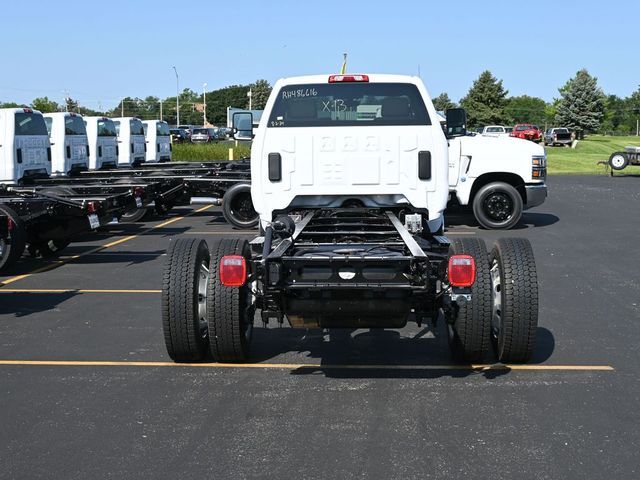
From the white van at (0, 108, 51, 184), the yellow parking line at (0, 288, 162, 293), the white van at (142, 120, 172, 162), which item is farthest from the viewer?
the white van at (142, 120, 172, 162)

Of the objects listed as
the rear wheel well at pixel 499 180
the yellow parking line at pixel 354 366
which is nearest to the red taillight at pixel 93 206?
the yellow parking line at pixel 354 366

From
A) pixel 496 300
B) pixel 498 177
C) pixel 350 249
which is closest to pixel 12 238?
pixel 350 249

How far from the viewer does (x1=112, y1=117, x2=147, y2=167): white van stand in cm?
2333

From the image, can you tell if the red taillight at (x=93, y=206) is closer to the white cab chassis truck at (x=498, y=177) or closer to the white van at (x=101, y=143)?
the white cab chassis truck at (x=498, y=177)

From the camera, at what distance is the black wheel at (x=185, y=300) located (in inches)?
242

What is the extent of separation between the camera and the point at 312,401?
223 inches

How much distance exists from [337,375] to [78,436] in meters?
2.08

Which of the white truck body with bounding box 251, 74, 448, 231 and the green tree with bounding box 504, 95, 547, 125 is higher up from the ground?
the green tree with bounding box 504, 95, 547, 125

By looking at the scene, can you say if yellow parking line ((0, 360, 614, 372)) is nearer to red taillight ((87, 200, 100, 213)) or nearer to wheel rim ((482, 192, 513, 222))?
red taillight ((87, 200, 100, 213))

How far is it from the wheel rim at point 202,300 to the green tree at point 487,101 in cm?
8824

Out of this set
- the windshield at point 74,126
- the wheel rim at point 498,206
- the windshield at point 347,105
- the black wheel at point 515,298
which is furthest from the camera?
the windshield at point 74,126

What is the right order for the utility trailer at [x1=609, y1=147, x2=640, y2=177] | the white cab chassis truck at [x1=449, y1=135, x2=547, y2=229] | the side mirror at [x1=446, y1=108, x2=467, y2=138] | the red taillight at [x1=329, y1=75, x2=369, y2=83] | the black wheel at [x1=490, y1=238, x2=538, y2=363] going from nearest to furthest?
the black wheel at [x1=490, y1=238, x2=538, y2=363]
the red taillight at [x1=329, y1=75, x2=369, y2=83]
the side mirror at [x1=446, y1=108, x2=467, y2=138]
the white cab chassis truck at [x1=449, y1=135, x2=547, y2=229]
the utility trailer at [x1=609, y1=147, x2=640, y2=177]

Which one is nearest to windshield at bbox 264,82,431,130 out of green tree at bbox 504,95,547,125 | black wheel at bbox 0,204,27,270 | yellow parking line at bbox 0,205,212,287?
black wheel at bbox 0,204,27,270

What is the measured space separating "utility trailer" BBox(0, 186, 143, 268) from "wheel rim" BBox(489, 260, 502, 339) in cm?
693
